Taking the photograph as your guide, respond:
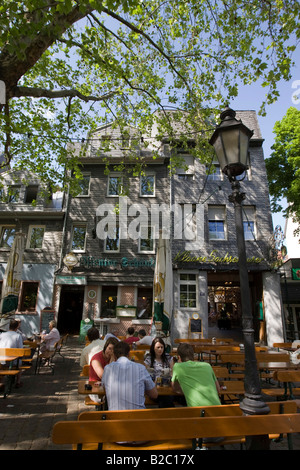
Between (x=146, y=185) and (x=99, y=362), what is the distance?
14596 millimetres

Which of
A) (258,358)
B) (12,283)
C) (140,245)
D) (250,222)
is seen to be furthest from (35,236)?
(258,358)

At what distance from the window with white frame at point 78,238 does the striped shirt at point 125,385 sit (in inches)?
576

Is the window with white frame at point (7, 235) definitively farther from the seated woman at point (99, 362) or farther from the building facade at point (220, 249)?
the seated woman at point (99, 362)

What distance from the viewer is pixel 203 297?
15.5 m

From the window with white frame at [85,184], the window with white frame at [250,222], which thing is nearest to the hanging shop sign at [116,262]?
the window with white frame at [85,184]

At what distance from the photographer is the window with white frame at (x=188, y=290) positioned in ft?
51.4

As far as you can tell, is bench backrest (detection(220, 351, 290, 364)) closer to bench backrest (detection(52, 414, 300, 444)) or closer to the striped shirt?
the striped shirt

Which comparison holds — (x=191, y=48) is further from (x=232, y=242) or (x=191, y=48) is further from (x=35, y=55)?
(x=232, y=242)

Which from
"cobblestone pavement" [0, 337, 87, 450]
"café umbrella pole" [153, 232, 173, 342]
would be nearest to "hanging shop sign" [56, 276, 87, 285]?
"cobblestone pavement" [0, 337, 87, 450]

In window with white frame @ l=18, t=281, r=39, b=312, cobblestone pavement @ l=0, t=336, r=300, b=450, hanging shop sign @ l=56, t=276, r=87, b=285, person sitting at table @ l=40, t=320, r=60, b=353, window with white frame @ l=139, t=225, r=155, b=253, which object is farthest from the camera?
window with white frame @ l=139, t=225, r=155, b=253

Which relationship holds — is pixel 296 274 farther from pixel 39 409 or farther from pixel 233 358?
pixel 39 409

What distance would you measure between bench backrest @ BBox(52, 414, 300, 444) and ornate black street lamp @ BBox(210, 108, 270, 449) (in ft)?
1.48

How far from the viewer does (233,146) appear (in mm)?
3676

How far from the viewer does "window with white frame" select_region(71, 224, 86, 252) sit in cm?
1728
